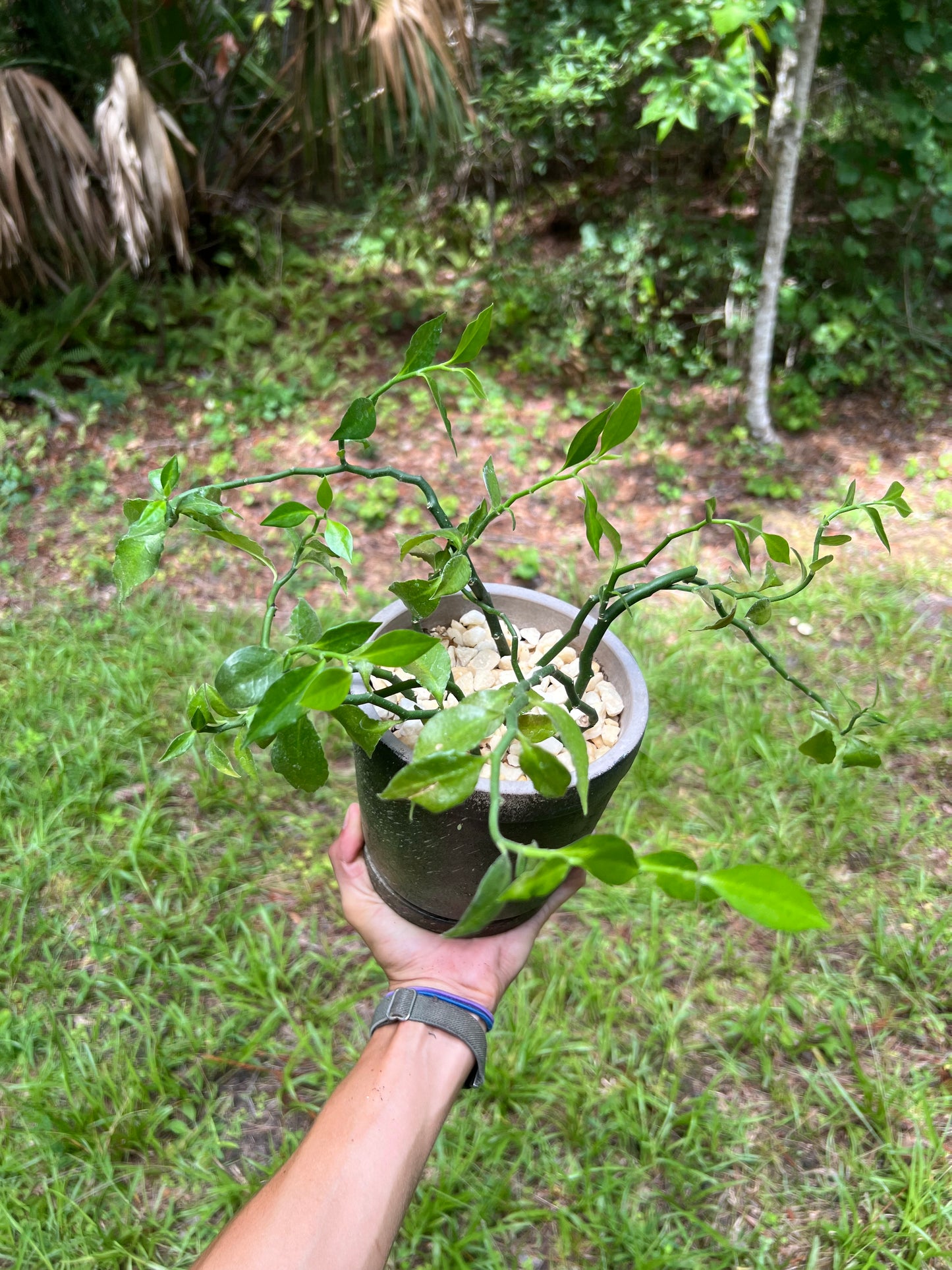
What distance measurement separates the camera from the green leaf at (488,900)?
0.33 meters

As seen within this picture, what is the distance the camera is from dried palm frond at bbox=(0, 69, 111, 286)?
1.91m

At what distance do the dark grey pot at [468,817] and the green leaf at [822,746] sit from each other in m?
0.14

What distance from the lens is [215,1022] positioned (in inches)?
48.2

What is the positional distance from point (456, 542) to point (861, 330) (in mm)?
2225

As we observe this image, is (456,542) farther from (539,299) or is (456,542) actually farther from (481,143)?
(481,143)

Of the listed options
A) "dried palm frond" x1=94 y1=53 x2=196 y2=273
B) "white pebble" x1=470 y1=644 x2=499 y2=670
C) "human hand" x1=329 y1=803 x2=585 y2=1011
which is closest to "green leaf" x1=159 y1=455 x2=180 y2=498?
"white pebble" x1=470 y1=644 x2=499 y2=670

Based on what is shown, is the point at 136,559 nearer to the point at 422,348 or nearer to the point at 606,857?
the point at 422,348

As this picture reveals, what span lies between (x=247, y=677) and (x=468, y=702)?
0.15 m

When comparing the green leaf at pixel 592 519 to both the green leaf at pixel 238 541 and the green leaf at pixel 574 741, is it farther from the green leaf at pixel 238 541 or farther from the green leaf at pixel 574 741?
the green leaf at pixel 238 541

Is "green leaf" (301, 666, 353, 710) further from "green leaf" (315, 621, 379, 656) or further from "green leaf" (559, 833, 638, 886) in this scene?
"green leaf" (559, 833, 638, 886)

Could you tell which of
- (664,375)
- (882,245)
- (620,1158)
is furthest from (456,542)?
(882,245)

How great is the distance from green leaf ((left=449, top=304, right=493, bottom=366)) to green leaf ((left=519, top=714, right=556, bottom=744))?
0.24 m

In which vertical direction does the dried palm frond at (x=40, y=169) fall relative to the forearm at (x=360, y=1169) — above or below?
above

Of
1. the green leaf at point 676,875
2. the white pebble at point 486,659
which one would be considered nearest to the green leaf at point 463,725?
the green leaf at point 676,875
